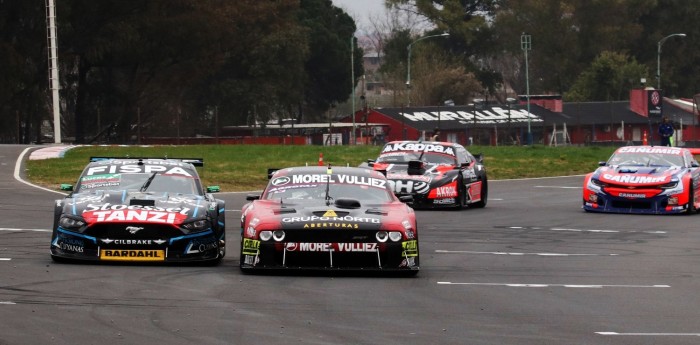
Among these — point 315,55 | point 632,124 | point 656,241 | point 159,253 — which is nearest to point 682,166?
point 656,241

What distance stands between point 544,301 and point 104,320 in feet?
14.2

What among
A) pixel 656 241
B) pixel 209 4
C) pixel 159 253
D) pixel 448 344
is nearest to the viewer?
pixel 448 344

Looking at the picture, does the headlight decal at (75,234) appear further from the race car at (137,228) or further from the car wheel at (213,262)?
the car wheel at (213,262)

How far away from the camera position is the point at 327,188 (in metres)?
16.1

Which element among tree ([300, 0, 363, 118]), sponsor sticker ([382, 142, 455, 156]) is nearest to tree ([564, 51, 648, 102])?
tree ([300, 0, 363, 118])

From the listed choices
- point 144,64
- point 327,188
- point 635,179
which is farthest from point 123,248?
point 144,64

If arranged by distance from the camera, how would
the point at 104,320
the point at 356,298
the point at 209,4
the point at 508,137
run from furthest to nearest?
1. the point at 508,137
2. the point at 209,4
3. the point at 356,298
4. the point at 104,320

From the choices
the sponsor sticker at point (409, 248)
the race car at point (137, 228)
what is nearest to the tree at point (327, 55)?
the race car at point (137, 228)

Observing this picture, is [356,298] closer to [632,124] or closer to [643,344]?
[643,344]

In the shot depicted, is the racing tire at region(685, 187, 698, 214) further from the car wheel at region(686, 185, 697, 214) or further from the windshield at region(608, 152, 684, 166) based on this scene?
the windshield at region(608, 152, 684, 166)

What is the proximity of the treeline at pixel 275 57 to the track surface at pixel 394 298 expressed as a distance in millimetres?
38707

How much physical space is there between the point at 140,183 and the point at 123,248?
192cm

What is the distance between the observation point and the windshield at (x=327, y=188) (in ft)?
52.5

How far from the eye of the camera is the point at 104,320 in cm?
1077
